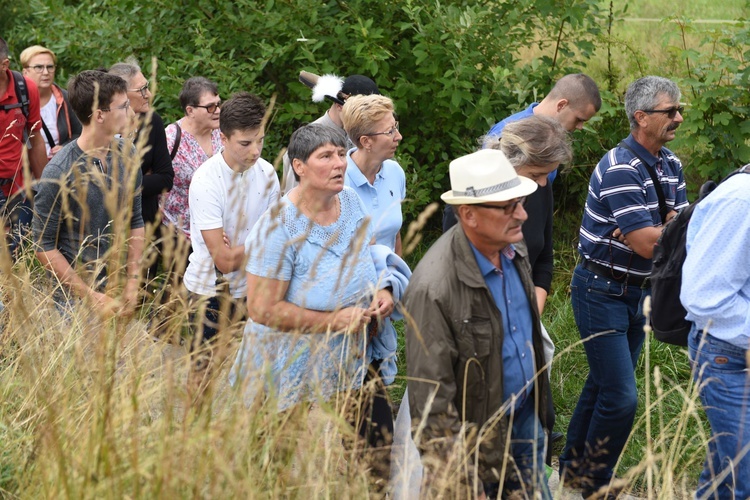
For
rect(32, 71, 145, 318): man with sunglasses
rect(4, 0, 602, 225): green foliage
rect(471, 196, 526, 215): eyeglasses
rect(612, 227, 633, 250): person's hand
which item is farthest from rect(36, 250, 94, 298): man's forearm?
rect(4, 0, 602, 225): green foliage

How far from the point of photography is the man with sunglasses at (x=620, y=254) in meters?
4.79

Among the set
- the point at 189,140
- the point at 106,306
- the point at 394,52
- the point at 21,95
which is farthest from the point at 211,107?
the point at 106,306

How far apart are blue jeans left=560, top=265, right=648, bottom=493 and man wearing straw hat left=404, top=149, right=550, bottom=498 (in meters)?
1.33

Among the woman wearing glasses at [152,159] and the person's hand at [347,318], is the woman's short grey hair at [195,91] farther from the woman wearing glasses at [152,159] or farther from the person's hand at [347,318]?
the person's hand at [347,318]

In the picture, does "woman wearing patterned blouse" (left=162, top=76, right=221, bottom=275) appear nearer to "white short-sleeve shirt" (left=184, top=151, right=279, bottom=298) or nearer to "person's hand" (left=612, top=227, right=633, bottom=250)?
"white short-sleeve shirt" (left=184, top=151, right=279, bottom=298)

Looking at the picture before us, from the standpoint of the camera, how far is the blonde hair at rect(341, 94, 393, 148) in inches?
185

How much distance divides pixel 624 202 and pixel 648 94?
64 centimetres

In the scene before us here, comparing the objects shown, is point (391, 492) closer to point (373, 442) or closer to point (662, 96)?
point (373, 442)

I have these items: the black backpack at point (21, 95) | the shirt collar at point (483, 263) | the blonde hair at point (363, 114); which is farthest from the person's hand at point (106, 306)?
the black backpack at point (21, 95)

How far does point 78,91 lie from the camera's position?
4777 mm

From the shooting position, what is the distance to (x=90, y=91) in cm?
474

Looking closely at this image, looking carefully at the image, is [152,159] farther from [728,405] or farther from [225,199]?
[728,405]

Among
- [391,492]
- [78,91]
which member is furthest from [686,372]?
[78,91]

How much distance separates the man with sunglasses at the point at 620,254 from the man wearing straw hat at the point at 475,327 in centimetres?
134
